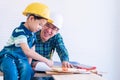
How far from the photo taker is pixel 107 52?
210cm

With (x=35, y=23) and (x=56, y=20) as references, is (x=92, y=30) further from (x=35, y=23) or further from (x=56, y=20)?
(x=35, y=23)

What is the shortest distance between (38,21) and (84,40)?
0.92 metres

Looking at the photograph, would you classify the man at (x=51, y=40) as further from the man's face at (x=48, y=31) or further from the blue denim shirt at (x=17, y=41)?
the blue denim shirt at (x=17, y=41)

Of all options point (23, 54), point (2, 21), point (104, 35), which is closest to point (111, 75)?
point (104, 35)

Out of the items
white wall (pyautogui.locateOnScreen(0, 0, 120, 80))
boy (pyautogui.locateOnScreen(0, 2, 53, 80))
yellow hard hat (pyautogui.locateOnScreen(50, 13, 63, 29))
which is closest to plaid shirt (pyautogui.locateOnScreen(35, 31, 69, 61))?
yellow hard hat (pyautogui.locateOnScreen(50, 13, 63, 29))

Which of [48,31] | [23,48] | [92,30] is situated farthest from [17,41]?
[92,30]

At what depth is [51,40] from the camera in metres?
1.54

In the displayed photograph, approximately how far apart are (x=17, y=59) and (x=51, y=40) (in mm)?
426

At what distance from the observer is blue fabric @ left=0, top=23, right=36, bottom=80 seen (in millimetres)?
1097

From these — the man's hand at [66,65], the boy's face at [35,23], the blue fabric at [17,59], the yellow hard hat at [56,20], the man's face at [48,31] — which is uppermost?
the yellow hard hat at [56,20]

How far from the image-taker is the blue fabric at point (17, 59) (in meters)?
1.10

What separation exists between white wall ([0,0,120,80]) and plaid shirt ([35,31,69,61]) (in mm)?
442

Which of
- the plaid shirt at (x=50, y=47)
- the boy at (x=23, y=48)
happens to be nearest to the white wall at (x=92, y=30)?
the plaid shirt at (x=50, y=47)

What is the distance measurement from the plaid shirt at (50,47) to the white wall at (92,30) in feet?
1.45
